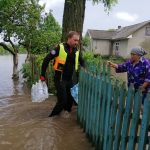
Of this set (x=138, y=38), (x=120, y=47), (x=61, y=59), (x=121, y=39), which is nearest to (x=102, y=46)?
(x=120, y=47)

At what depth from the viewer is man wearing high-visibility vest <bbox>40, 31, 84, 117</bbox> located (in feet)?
25.6

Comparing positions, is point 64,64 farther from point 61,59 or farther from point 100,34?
point 100,34

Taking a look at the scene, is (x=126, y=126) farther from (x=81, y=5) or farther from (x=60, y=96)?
(x=81, y=5)

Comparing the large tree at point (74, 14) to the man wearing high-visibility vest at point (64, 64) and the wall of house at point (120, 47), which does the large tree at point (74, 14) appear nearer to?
the man wearing high-visibility vest at point (64, 64)

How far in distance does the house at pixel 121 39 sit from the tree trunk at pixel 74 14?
3876 cm

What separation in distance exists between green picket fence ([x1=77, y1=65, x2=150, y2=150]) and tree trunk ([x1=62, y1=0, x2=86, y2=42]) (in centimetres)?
388

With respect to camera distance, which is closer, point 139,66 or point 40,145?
point 40,145

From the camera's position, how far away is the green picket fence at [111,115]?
4590 mm

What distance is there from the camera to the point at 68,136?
6.94 metres

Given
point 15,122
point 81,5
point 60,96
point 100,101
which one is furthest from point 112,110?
point 81,5

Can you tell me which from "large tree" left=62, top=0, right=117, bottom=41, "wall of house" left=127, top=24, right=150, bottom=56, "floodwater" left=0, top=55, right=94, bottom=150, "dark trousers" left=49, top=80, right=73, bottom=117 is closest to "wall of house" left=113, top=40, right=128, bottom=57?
"wall of house" left=127, top=24, right=150, bottom=56

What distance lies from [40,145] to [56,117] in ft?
6.26

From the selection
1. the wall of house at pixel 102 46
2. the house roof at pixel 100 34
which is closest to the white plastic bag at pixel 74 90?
the wall of house at pixel 102 46

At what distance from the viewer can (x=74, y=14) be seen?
1099 cm
